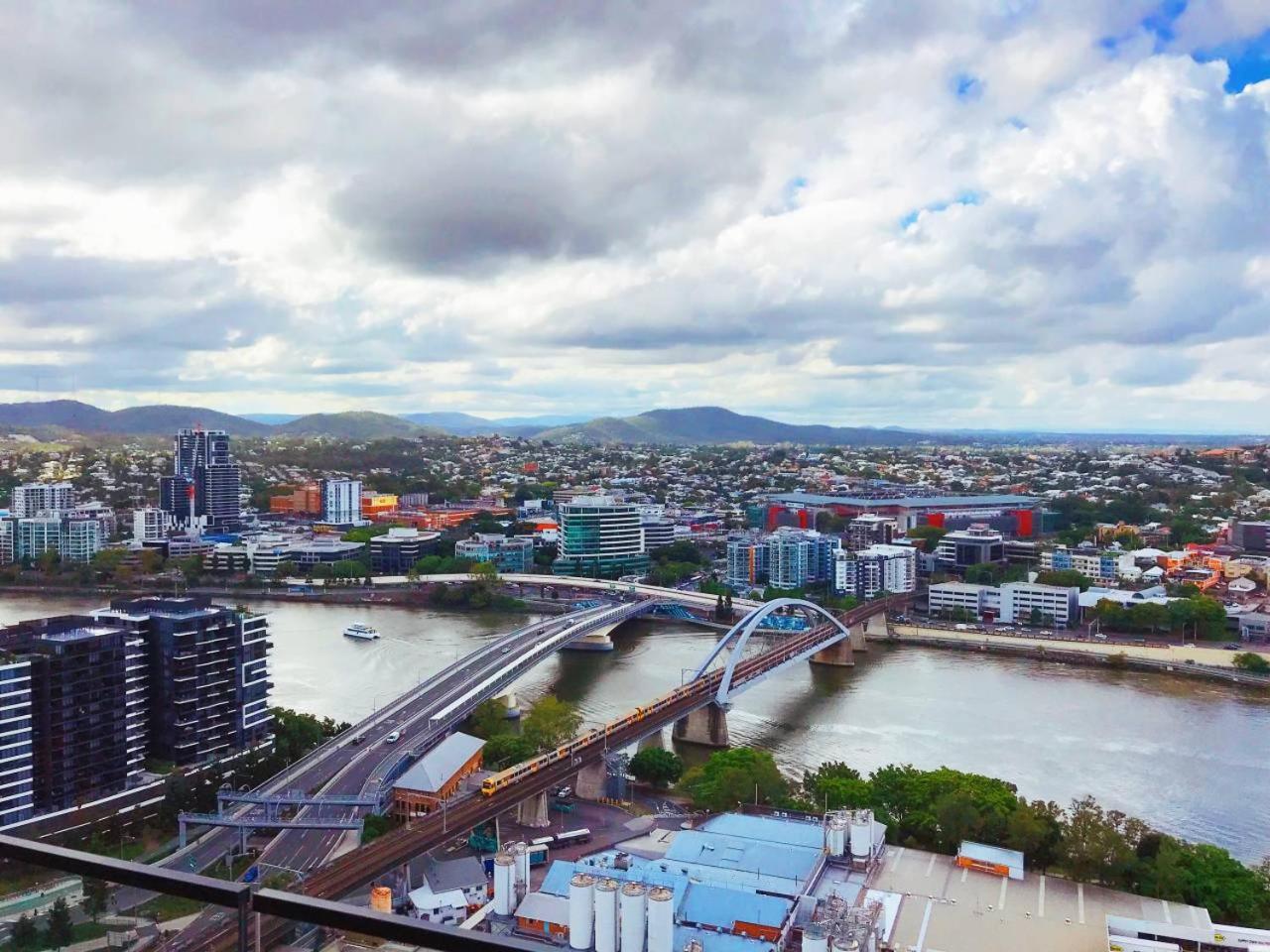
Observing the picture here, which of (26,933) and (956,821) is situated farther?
(956,821)

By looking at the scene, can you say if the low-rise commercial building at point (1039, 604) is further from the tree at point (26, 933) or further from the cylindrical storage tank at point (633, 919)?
the tree at point (26, 933)

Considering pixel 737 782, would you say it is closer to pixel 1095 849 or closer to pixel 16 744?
pixel 1095 849

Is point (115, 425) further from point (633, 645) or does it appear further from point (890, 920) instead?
point (890, 920)

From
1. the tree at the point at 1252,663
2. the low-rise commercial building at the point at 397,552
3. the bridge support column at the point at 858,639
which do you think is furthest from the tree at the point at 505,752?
the low-rise commercial building at the point at 397,552

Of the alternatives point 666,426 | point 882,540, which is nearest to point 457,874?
point 882,540

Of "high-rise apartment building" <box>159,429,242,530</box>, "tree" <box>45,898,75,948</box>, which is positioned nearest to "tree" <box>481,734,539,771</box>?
"tree" <box>45,898,75,948</box>

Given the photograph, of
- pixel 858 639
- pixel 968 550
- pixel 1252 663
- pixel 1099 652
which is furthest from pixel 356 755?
pixel 968 550
